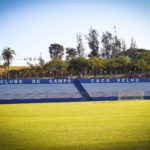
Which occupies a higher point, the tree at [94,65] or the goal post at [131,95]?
the tree at [94,65]

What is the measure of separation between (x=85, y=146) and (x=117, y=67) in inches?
2610

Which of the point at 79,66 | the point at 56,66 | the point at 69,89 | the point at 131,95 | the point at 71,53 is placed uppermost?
the point at 71,53

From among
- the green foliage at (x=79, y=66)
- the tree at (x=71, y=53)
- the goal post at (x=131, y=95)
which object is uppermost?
the tree at (x=71, y=53)

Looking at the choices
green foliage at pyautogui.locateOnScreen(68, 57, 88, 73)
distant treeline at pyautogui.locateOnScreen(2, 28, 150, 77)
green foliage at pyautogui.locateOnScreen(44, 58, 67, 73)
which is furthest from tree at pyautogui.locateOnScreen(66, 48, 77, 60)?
green foliage at pyautogui.locateOnScreen(68, 57, 88, 73)

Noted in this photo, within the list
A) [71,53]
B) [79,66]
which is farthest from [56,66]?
[71,53]

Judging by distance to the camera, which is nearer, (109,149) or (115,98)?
(109,149)

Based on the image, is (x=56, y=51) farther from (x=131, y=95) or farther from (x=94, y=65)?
(x=131, y=95)

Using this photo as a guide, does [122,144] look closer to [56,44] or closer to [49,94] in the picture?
[49,94]

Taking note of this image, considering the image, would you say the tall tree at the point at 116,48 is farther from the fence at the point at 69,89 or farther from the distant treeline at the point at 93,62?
the fence at the point at 69,89

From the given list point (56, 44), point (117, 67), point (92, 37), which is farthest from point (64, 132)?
point (56, 44)

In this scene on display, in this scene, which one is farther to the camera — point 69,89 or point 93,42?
point 93,42

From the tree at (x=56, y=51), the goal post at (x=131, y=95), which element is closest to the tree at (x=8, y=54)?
the tree at (x=56, y=51)

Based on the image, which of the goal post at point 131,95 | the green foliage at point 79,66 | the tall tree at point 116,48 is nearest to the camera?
the goal post at point 131,95

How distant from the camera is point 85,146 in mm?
6949
